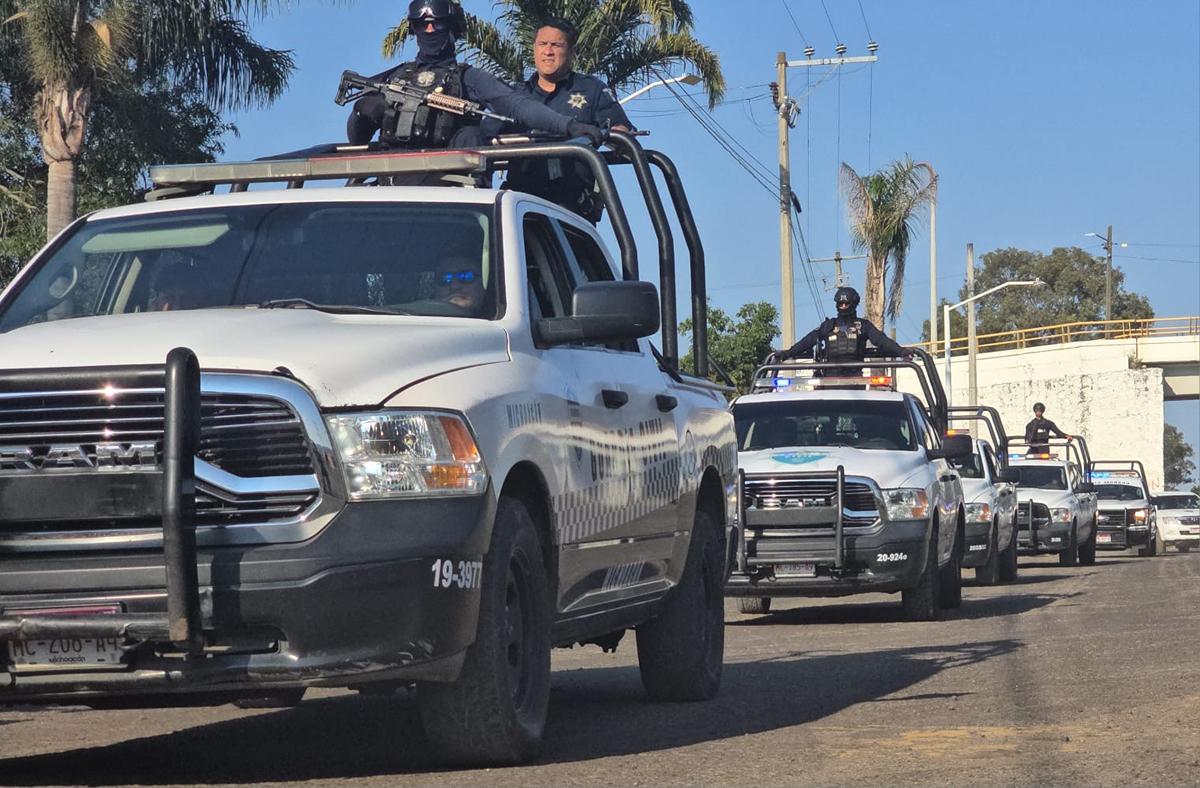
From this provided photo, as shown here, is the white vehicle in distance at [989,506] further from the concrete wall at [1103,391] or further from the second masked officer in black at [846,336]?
the concrete wall at [1103,391]

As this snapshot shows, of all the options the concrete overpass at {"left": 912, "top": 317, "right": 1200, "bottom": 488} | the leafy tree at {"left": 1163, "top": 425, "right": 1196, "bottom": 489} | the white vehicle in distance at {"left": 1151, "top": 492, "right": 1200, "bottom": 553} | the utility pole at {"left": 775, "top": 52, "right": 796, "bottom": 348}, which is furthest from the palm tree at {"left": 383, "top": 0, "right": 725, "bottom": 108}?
the leafy tree at {"left": 1163, "top": 425, "right": 1196, "bottom": 489}

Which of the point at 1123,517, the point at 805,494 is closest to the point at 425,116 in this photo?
the point at 805,494

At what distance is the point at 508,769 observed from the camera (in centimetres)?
677

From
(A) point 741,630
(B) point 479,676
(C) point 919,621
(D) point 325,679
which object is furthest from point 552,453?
(C) point 919,621

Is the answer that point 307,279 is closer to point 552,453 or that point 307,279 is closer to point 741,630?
point 552,453

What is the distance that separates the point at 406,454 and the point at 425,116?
152 inches

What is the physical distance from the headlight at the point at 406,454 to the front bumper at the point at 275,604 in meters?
0.06

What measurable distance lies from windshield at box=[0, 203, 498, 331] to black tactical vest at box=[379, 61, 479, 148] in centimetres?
196

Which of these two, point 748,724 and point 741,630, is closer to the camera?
point 748,724

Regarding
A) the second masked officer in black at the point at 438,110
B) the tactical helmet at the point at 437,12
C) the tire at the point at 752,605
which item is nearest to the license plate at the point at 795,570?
the tire at the point at 752,605

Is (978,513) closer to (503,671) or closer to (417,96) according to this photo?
(417,96)

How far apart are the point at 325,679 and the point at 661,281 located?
3.28 m

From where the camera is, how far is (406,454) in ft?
19.9

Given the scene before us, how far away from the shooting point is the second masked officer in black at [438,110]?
9562 millimetres
